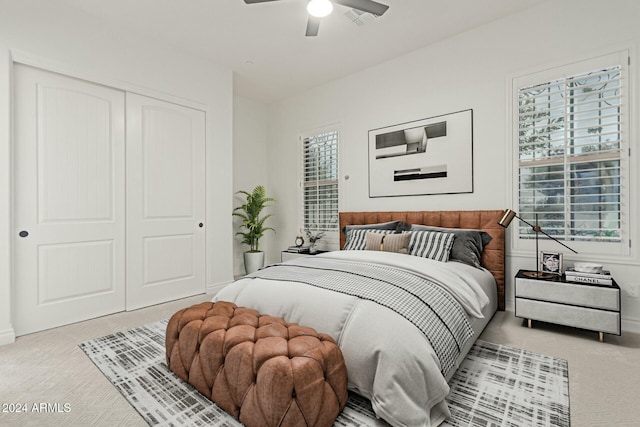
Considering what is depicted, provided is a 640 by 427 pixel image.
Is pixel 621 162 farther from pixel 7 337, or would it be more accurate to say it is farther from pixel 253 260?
pixel 7 337

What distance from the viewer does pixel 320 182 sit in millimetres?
4836

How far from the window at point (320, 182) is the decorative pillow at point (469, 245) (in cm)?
188

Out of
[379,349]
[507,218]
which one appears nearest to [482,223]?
[507,218]

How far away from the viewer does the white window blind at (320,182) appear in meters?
4.67

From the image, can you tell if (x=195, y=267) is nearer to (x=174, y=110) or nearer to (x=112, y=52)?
(x=174, y=110)

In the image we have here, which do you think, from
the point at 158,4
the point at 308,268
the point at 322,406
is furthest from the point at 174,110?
the point at 322,406

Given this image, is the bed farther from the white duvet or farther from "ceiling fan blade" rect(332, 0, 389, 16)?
"ceiling fan blade" rect(332, 0, 389, 16)

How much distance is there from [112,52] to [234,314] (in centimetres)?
305

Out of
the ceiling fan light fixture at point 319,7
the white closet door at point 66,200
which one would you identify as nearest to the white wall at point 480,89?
the ceiling fan light fixture at point 319,7

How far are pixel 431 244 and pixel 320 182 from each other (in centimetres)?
222

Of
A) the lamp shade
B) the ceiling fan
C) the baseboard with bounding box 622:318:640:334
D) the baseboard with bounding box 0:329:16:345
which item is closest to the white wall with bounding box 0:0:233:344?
the baseboard with bounding box 0:329:16:345

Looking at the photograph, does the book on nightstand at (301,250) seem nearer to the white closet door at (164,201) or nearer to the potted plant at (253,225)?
the potted plant at (253,225)

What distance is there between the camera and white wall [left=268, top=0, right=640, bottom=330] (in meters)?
2.70

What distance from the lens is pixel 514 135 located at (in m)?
3.14
